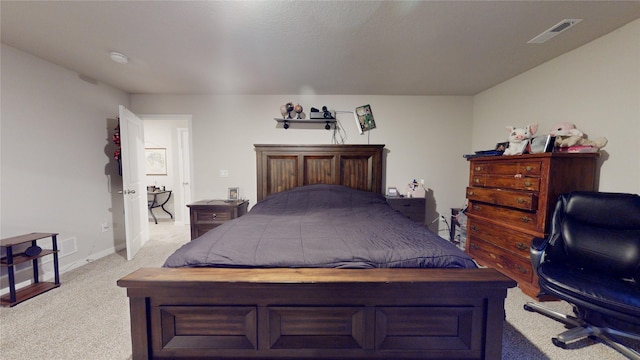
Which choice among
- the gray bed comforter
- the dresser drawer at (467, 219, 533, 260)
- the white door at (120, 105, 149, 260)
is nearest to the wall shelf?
the gray bed comforter

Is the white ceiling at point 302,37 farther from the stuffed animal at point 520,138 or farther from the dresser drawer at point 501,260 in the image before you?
the dresser drawer at point 501,260

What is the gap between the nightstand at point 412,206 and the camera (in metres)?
3.39

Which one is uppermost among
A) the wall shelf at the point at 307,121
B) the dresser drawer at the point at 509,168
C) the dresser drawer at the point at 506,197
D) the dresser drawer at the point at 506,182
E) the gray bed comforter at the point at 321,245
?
the wall shelf at the point at 307,121

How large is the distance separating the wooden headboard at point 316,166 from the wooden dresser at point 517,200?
130 centimetres

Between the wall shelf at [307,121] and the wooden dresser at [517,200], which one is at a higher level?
the wall shelf at [307,121]

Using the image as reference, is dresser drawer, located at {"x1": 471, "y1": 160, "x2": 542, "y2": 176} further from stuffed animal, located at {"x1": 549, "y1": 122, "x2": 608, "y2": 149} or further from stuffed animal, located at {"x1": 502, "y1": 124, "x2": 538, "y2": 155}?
stuffed animal, located at {"x1": 549, "y1": 122, "x2": 608, "y2": 149}

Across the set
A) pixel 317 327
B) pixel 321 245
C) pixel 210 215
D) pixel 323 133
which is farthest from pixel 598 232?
pixel 210 215

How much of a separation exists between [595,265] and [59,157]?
517 centimetres

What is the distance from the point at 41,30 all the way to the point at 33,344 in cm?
243

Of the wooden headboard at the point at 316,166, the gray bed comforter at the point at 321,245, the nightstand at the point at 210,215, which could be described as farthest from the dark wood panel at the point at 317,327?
the wooden headboard at the point at 316,166

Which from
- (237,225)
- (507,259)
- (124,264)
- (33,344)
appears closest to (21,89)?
(124,264)

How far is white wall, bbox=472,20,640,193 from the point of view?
6.13 ft

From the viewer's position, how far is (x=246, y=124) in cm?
360

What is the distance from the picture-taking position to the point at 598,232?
1757mm
